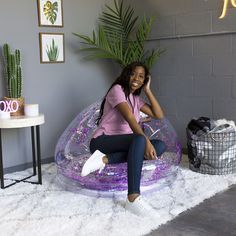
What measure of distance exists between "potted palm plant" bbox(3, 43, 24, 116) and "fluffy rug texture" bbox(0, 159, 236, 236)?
0.66 meters

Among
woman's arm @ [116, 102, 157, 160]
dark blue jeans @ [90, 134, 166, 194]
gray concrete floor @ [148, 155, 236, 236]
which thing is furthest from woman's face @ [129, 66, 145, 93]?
gray concrete floor @ [148, 155, 236, 236]

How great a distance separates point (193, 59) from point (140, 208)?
192cm

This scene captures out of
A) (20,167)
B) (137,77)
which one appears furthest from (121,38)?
(20,167)

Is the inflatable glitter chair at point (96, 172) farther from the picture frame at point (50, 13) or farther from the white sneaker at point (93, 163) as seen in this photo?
the picture frame at point (50, 13)

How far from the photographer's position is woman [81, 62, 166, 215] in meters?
2.53

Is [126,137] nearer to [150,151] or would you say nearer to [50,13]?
[150,151]

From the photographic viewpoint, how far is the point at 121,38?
13.3 feet

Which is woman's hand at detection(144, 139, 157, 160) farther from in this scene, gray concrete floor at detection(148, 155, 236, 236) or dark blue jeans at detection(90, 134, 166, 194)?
gray concrete floor at detection(148, 155, 236, 236)

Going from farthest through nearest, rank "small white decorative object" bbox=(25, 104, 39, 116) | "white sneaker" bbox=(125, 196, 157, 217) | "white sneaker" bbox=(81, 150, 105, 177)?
"small white decorative object" bbox=(25, 104, 39, 116)
"white sneaker" bbox=(81, 150, 105, 177)
"white sneaker" bbox=(125, 196, 157, 217)

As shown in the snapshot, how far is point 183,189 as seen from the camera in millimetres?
2912

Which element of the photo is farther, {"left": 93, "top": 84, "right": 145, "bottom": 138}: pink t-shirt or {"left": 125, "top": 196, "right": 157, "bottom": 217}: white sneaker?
{"left": 93, "top": 84, "right": 145, "bottom": 138}: pink t-shirt

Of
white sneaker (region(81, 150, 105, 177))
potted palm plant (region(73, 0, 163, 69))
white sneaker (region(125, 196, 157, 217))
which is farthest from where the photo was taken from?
potted palm plant (region(73, 0, 163, 69))

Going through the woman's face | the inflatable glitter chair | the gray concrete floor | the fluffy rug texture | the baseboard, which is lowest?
the gray concrete floor

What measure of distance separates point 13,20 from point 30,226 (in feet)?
6.34
